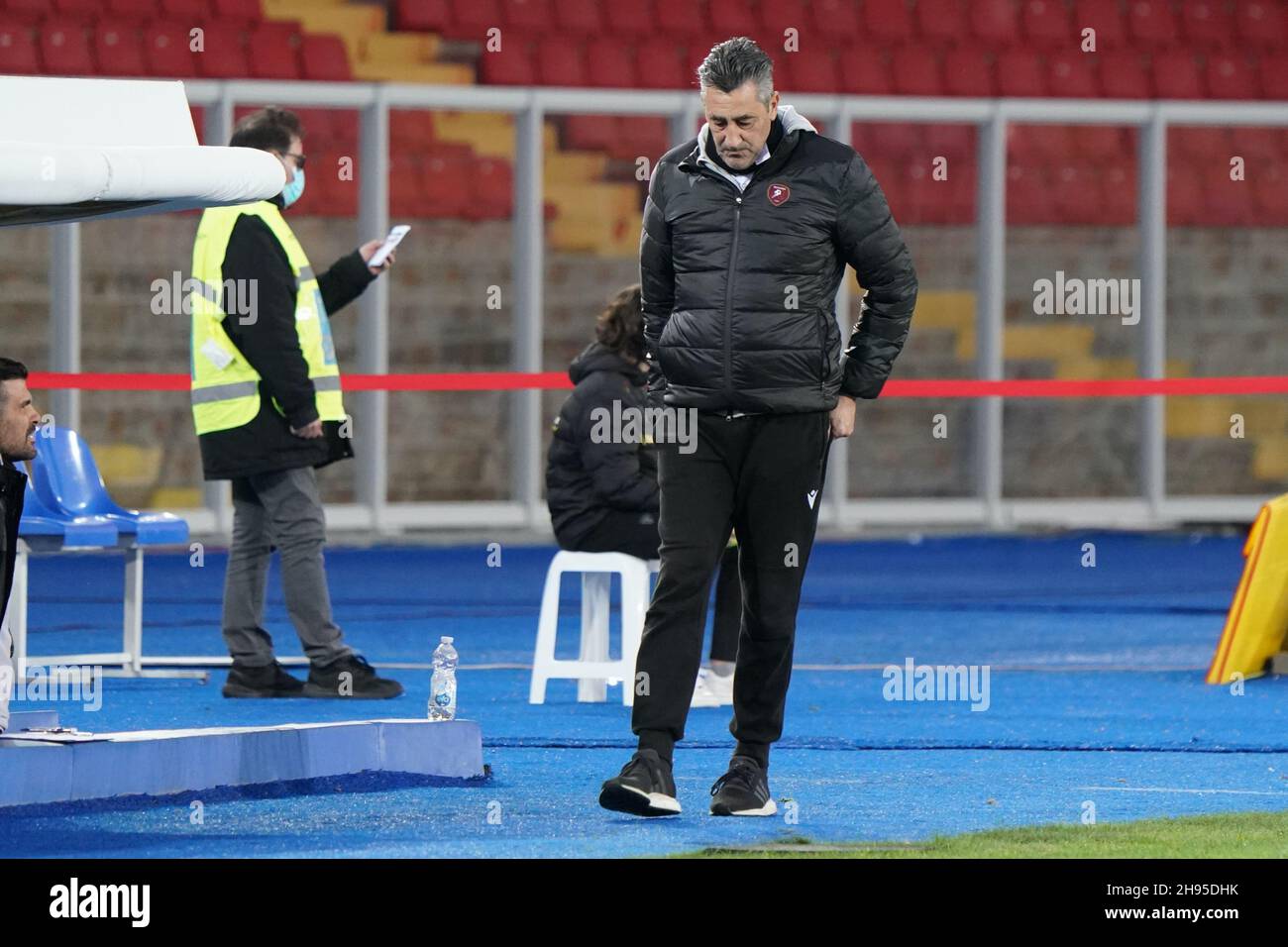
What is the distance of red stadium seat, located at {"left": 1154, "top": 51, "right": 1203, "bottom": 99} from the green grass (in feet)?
41.6

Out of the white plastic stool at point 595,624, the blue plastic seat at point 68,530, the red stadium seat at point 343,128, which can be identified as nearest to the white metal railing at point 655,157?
the red stadium seat at point 343,128

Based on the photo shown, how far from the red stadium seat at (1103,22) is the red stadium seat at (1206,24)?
0.50 metres

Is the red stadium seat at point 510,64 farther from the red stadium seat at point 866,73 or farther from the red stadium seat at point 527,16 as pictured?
the red stadium seat at point 866,73

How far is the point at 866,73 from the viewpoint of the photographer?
717 inches

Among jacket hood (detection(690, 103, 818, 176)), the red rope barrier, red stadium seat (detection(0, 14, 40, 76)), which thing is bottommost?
the red rope barrier

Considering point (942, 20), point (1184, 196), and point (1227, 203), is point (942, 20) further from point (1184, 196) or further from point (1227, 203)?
point (1227, 203)

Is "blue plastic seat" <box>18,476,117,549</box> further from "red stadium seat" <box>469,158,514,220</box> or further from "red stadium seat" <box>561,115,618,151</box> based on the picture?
"red stadium seat" <box>561,115,618,151</box>

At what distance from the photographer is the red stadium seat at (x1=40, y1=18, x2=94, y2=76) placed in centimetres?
1611

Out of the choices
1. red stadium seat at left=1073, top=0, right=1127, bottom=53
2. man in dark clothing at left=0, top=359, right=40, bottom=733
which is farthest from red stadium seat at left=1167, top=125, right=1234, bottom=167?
man in dark clothing at left=0, top=359, right=40, bottom=733

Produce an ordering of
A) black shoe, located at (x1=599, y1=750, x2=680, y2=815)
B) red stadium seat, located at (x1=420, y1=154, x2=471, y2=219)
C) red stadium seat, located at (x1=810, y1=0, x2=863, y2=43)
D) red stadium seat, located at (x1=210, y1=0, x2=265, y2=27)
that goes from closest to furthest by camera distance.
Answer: black shoe, located at (x1=599, y1=750, x2=680, y2=815) → red stadium seat, located at (x1=210, y1=0, x2=265, y2=27) → red stadium seat, located at (x1=420, y1=154, x2=471, y2=219) → red stadium seat, located at (x1=810, y1=0, x2=863, y2=43)

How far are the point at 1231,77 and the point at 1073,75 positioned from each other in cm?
124

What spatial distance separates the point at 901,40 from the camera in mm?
18312

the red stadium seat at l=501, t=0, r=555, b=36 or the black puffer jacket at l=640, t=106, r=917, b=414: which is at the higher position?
the red stadium seat at l=501, t=0, r=555, b=36
